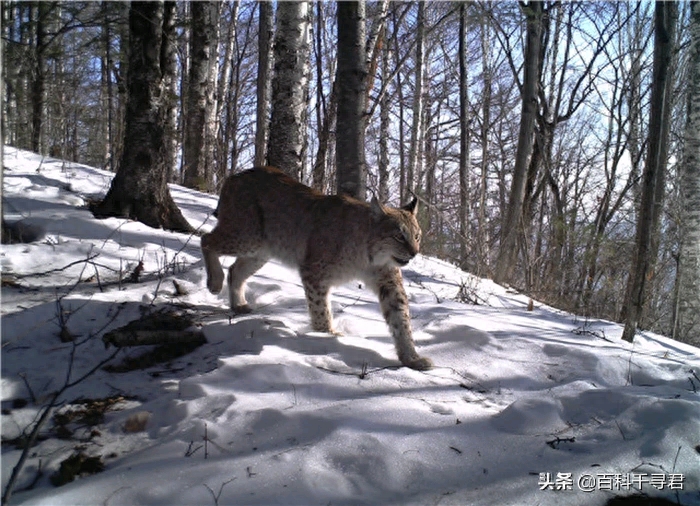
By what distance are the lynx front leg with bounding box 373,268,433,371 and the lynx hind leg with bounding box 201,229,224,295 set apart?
145 centimetres

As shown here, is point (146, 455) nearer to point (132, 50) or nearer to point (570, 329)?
point (570, 329)

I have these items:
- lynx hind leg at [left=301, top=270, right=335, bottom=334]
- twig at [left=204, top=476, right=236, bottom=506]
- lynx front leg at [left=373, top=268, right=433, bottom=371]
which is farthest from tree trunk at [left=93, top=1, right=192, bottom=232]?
twig at [left=204, top=476, right=236, bottom=506]

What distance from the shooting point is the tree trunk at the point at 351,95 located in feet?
15.8

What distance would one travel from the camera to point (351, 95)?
484cm

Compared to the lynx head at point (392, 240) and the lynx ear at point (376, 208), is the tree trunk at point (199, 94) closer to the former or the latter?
the lynx ear at point (376, 208)

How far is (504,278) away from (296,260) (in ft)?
13.5

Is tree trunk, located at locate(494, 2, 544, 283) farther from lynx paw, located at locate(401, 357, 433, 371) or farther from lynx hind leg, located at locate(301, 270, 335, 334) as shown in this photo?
lynx paw, located at locate(401, 357, 433, 371)

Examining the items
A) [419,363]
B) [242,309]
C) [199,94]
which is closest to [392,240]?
[419,363]

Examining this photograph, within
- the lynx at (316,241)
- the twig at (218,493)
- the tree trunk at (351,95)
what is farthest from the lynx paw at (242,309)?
the twig at (218,493)

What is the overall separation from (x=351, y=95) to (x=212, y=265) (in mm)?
2286

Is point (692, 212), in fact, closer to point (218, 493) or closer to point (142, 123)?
point (142, 123)

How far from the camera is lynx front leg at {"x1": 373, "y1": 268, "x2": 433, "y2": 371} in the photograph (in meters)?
2.98

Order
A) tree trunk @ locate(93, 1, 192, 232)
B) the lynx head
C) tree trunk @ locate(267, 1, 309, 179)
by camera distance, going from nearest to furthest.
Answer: the lynx head < tree trunk @ locate(93, 1, 192, 232) < tree trunk @ locate(267, 1, 309, 179)

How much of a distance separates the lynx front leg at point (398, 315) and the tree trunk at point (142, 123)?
303 cm
